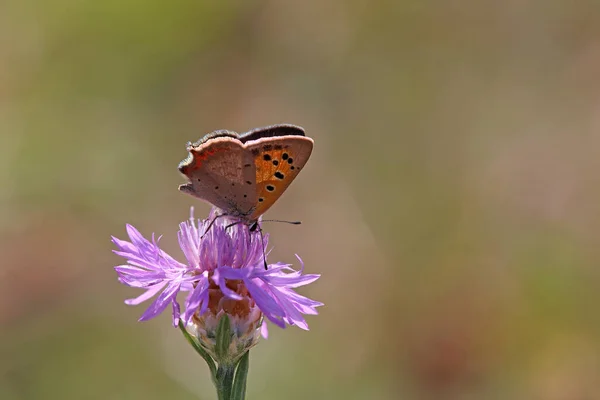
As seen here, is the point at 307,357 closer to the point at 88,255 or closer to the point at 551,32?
the point at 88,255

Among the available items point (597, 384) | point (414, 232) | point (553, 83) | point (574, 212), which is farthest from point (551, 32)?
point (597, 384)

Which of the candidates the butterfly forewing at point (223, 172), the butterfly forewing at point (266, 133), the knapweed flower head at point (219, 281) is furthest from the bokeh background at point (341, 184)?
the butterfly forewing at point (266, 133)

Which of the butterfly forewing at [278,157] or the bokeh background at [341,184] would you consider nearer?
the butterfly forewing at [278,157]

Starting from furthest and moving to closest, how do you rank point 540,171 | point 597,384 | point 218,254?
point 540,171
point 597,384
point 218,254

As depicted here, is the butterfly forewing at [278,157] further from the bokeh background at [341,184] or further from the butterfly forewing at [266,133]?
the bokeh background at [341,184]

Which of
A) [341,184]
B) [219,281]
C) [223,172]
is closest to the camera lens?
[219,281]

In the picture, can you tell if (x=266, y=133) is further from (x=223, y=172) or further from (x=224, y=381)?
(x=224, y=381)

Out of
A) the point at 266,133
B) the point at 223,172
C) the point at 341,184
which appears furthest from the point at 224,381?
the point at 341,184
